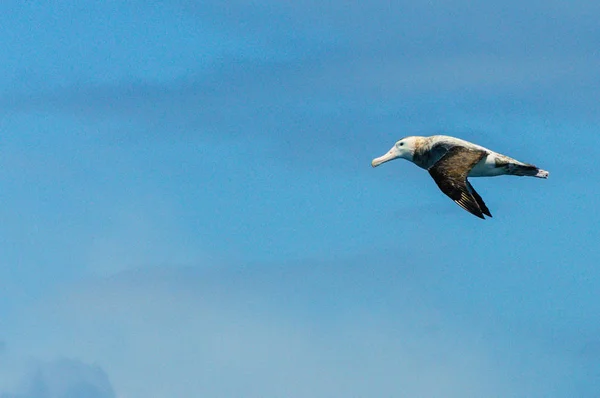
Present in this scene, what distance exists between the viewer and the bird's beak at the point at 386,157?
92875 millimetres

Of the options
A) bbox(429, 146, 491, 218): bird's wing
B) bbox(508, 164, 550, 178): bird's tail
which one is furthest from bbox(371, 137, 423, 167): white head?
bbox(508, 164, 550, 178): bird's tail

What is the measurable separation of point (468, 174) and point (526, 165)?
281 cm

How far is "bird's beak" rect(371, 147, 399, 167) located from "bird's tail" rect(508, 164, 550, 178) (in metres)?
4.59

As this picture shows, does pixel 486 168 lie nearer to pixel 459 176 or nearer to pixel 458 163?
pixel 458 163

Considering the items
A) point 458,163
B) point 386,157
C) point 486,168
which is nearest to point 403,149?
point 386,157

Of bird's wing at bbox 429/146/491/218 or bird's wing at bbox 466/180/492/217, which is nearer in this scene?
bird's wing at bbox 429/146/491/218

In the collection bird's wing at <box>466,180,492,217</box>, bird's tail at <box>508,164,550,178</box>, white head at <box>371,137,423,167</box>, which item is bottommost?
bird's wing at <box>466,180,492,217</box>

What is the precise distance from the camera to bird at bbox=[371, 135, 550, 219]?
289 ft

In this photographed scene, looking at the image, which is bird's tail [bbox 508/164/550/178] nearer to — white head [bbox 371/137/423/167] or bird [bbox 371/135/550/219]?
bird [bbox 371/135/550/219]

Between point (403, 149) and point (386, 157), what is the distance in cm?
93

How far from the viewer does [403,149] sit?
92.5m

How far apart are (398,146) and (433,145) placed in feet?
7.03

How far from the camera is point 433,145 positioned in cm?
9100

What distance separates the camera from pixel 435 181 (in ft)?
291
